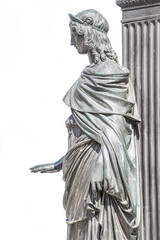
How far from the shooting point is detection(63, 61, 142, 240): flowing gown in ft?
40.1

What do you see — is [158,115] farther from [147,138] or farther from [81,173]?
[81,173]

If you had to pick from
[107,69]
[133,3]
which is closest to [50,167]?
[107,69]

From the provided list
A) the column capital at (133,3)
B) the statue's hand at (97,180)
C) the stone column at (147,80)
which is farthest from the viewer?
the column capital at (133,3)

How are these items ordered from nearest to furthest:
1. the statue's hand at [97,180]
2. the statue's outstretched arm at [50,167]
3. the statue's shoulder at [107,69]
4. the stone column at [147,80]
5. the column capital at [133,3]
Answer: the statue's hand at [97,180] < the statue's shoulder at [107,69] < the stone column at [147,80] < the statue's outstretched arm at [50,167] < the column capital at [133,3]

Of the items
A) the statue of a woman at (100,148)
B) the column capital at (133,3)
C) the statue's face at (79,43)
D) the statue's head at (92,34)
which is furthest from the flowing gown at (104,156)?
the column capital at (133,3)

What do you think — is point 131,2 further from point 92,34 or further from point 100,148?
point 100,148

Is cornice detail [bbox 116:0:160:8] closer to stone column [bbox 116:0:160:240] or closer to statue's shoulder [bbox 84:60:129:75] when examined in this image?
stone column [bbox 116:0:160:240]

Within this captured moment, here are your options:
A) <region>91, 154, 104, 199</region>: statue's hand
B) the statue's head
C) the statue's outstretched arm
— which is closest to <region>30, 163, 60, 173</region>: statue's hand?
the statue's outstretched arm

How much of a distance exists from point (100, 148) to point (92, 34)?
51.2 inches

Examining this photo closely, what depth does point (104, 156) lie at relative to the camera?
1223cm

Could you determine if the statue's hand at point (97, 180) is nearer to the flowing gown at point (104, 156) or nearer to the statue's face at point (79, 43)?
the flowing gown at point (104, 156)

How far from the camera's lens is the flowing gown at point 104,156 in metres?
12.2

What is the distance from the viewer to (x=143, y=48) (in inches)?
518

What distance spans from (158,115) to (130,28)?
1.10 m
